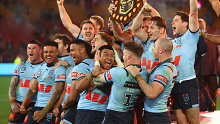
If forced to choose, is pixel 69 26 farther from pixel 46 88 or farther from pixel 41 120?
pixel 41 120

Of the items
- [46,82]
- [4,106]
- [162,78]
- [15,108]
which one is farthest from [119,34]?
[4,106]

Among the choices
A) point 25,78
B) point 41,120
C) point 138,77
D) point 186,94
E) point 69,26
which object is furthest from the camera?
point 69,26

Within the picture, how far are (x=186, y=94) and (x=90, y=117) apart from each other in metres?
1.44

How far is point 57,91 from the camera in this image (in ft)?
16.7

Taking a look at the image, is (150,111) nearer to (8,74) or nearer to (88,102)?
(88,102)

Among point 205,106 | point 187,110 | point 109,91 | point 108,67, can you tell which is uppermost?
point 108,67

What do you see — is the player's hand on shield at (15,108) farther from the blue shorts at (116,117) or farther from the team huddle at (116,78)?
the blue shorts at (116,117)

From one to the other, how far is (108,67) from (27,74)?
2.51 m

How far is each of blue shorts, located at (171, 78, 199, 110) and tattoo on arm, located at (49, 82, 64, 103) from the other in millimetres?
1912

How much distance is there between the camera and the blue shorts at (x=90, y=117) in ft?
13.1

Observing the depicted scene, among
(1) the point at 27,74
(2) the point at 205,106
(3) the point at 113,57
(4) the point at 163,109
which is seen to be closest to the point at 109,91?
(3) the point at 113,57

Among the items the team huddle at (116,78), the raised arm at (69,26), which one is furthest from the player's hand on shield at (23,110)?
the raised arm at (69,26)

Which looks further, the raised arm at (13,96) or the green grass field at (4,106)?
the green grass field at (4,106)

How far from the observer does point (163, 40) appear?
12.1ft
